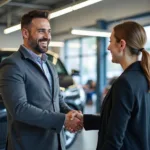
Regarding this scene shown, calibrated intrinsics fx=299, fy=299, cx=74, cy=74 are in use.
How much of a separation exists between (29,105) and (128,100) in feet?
→ 2.10

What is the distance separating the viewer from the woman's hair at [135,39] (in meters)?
1.66

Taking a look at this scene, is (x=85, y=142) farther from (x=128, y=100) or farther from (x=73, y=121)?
(x=128, y=100)

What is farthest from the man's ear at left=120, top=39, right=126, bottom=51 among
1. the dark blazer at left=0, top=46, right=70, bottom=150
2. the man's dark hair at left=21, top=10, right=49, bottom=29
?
the man's dark hair at left=21, top=10, right=49, bottom=29

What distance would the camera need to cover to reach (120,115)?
1556 mm

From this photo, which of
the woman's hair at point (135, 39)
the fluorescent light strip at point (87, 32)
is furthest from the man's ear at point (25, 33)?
the fluorescent light strip at point (87, 32)

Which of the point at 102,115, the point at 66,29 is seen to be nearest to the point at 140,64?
the point at 102,115

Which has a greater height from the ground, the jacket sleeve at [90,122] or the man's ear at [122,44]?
the man's ear at [122,44]

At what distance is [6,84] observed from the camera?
188 cm

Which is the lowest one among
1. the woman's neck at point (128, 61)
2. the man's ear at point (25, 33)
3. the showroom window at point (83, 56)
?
the showroom window at point (83, 56)

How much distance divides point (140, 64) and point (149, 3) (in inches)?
340

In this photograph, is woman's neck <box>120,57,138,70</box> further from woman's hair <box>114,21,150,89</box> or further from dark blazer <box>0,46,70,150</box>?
dark blazer <box>0,46,70,150</box>

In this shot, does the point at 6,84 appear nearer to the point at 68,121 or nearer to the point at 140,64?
the point at 68,121

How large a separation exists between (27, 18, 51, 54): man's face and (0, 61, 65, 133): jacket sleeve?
0.25m

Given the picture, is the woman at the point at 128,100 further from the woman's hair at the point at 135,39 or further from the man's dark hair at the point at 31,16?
the man's dark hair at the point at 31,16
